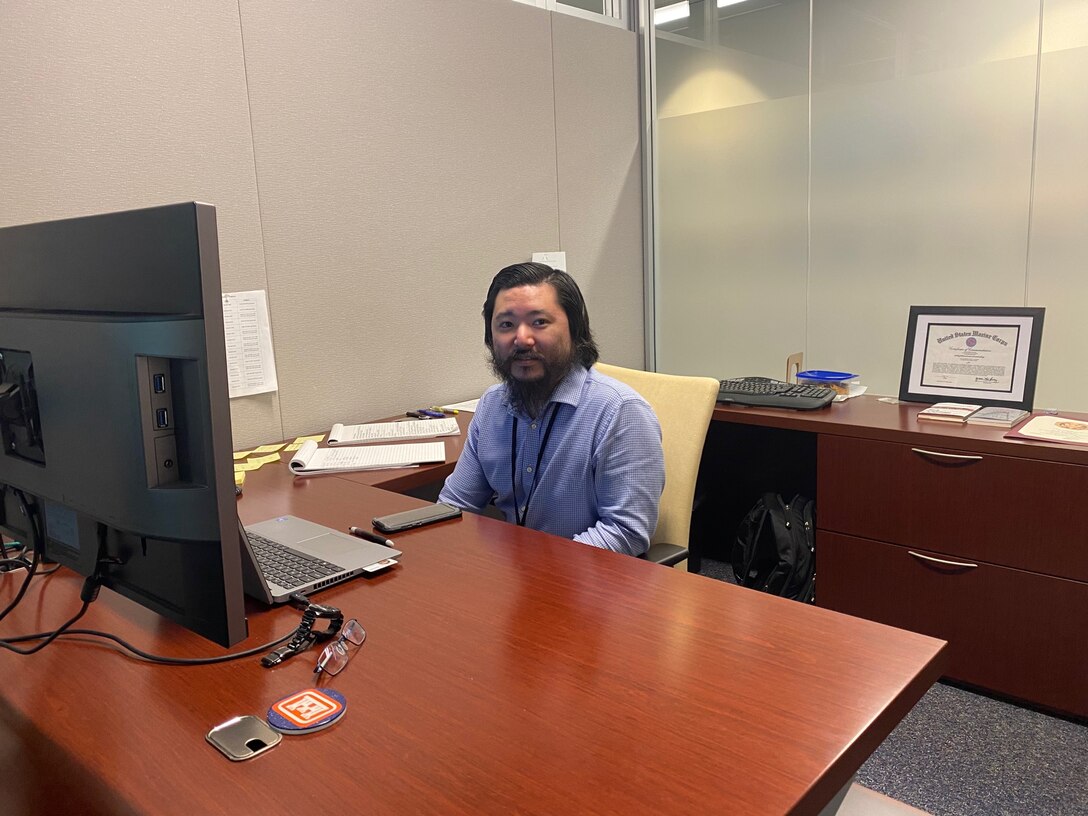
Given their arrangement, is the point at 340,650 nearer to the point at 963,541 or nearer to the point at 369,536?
the point at 369,536

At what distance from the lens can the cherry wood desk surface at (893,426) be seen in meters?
2.02

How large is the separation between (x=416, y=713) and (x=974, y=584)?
6.02ft

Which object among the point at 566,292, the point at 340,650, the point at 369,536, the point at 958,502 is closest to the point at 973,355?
the point at 958,502

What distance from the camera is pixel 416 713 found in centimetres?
88

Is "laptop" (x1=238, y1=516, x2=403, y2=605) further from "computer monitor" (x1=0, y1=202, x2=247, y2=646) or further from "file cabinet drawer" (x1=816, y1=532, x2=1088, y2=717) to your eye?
"file cabinet drawer" (x1=816, y1=532, x2=1088, y2=717)

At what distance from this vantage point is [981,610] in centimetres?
217

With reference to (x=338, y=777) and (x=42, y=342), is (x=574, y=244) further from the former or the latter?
(x=338, y=777)


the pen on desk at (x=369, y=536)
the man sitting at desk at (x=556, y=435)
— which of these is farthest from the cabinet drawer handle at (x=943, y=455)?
the pen on desk at (x=369, y=536)

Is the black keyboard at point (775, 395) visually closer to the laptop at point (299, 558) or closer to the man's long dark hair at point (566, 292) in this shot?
the man's long dark hair at point (566, 292)

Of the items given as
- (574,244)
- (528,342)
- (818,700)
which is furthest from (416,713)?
(574,244)

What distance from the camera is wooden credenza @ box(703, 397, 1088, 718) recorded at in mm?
2021

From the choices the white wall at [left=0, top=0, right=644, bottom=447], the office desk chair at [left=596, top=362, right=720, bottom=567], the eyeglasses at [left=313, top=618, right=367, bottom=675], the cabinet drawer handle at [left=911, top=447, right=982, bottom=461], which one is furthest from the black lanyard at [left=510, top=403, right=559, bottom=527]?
the cabinet drawer handle at [left=911, top=447, right=982, bottom=461]

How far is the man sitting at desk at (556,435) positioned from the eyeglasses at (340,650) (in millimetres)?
745

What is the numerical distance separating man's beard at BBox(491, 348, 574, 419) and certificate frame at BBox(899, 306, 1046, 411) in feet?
4.22
